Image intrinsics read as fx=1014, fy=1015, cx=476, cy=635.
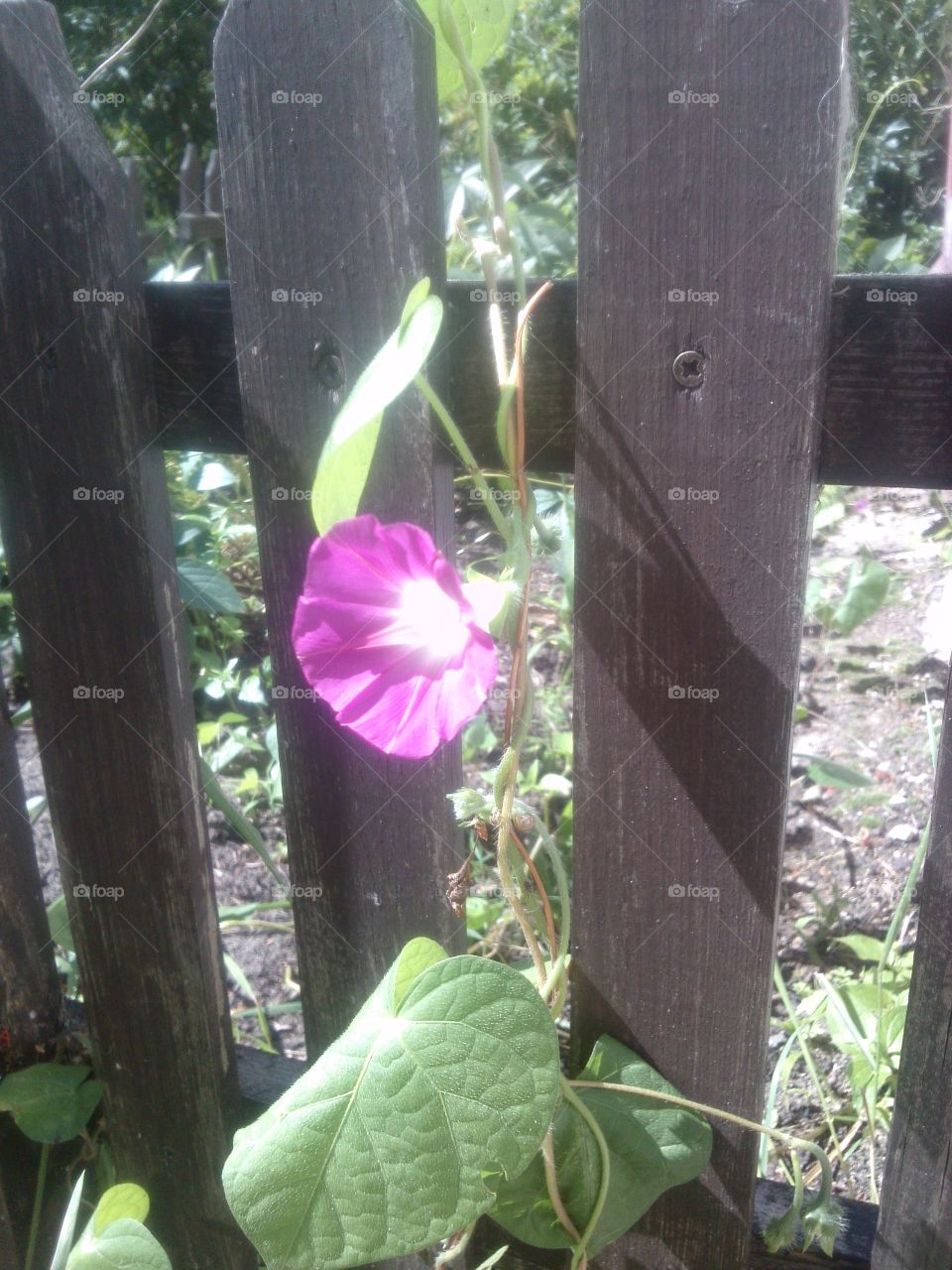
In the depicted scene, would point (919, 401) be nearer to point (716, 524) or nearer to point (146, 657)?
point (716, 524)

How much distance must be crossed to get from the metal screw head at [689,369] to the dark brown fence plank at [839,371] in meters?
0.08

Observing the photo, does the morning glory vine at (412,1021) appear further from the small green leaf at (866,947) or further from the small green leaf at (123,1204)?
the small green leaf at (866,947)

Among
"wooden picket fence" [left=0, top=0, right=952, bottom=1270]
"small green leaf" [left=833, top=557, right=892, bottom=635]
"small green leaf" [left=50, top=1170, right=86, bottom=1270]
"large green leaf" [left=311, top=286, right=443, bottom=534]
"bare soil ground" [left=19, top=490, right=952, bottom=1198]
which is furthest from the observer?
"small green leaf" [left=833, top=557, right=892, bottom=635]

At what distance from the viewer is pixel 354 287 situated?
0.74 metres

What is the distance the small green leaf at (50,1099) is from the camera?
1108 mm

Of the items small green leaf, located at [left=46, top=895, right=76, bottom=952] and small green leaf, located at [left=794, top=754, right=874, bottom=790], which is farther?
small green leaf, located at [left=794, top=754, right=874, bottom=790]

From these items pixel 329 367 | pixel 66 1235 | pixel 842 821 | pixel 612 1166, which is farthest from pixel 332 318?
pixel 842 821

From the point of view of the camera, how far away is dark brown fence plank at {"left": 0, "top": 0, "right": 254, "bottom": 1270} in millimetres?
819

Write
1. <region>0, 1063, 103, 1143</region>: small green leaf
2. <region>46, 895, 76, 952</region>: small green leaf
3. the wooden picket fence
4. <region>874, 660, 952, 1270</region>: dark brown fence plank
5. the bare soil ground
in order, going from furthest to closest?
the bare soil ground → <region>46, 895, 76, 952</region>: small green leaf → <region>0, 1063, 103, 1143</region>: small green leaf → <region>874, 660, 952, 1270</region>: dark brown fence plank → the wooden picket fence

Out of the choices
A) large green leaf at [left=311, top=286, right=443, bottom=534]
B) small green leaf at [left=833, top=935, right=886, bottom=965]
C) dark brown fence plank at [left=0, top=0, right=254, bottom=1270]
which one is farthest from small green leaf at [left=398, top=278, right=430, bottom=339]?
small green leaf at [left=833, top=935, right=886, bottom=965]

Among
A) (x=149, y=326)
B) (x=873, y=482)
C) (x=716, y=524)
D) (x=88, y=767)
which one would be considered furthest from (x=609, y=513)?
(x=88, y=767)

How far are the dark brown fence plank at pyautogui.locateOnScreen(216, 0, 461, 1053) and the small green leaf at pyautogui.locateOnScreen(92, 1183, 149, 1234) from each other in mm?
286

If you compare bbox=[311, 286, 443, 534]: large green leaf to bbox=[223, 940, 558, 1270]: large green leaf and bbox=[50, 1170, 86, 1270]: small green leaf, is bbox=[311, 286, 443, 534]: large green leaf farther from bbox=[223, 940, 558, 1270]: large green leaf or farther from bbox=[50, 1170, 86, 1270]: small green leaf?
bbox=[50, 1170, 86, 1270]: small green leaf

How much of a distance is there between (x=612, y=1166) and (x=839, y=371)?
25.7 inches
